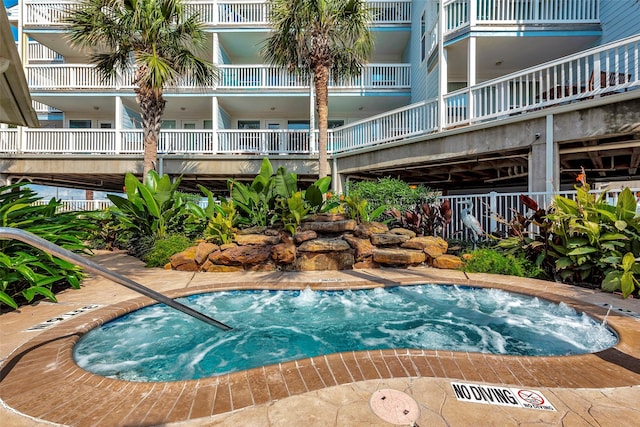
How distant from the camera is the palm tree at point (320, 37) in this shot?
929 centimetres

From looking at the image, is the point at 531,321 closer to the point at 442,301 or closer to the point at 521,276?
the point at 442,301

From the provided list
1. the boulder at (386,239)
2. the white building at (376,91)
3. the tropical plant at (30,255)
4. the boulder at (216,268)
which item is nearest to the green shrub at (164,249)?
the boulder at (216,268)

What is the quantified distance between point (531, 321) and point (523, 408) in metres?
2.29

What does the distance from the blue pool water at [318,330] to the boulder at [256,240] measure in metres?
1.66

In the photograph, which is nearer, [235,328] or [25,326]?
[25,326]

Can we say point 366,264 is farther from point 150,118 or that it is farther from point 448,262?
point 150,118

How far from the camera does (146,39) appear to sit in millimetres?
8945

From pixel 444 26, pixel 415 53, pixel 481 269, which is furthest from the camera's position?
pixel 415 53

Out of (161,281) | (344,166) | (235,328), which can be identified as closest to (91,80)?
(344,166)

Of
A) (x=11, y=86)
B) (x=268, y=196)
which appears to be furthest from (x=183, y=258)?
(x=11, y=86)

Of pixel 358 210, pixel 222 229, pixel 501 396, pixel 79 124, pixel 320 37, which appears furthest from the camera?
pixel 79 124

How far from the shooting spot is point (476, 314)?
12.9ft

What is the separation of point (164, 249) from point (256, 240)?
208 centimetres

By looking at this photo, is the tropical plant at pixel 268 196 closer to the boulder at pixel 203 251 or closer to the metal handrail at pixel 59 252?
the boulder at pixel 203 251
